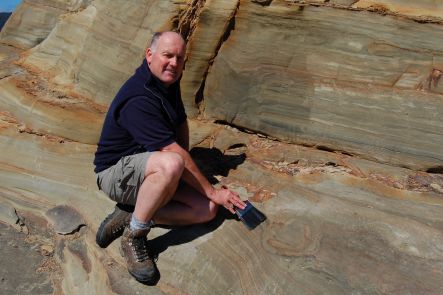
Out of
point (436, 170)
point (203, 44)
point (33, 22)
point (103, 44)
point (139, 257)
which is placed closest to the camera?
point (139, 257)

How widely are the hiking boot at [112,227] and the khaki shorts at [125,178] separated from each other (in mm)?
100

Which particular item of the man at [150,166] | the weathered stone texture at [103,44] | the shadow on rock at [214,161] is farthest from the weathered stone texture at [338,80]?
the man at [150,166]

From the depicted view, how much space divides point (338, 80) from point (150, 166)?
6.56 ft

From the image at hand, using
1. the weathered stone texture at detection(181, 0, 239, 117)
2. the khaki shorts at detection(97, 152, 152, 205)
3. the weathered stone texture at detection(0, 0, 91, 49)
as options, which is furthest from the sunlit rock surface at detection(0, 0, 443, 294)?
the weathered stone texture at detection(0, 0, 91, 49)

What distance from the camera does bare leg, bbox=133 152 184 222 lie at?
3393mm

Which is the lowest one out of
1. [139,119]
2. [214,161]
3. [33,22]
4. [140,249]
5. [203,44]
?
[214,161]

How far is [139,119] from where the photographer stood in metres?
3.50

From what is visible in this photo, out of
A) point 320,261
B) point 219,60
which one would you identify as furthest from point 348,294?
point 219,60

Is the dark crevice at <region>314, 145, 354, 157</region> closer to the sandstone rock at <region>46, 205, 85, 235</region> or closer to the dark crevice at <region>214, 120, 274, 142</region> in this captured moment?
the dark crevice at <region>214, 120, 274, 142</region>

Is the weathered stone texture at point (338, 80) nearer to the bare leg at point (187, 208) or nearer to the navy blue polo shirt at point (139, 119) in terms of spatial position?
the navy blue polo shirt at point (139, 119)

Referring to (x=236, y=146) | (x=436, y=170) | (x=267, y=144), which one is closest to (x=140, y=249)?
(x=236, y=146)

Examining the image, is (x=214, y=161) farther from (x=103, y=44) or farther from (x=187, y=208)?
(x=103, y=44)

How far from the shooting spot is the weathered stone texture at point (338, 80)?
4410 millimetres

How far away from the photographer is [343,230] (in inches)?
145
